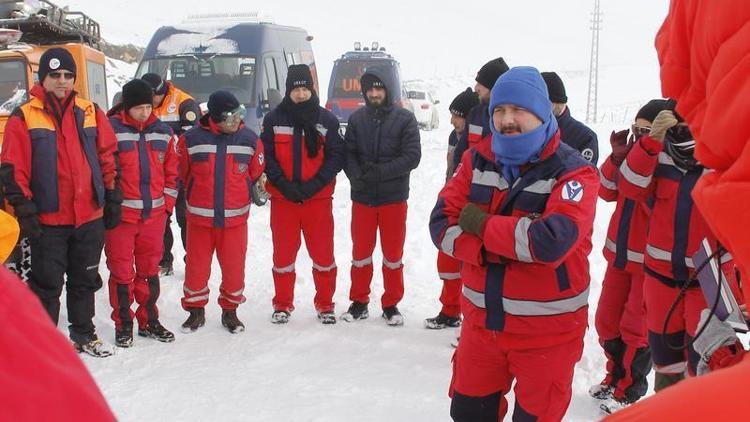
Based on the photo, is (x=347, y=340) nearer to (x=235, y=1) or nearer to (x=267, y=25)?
(x=267, y=25)

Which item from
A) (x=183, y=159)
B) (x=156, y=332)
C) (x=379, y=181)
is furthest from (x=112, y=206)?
(x=379, y=181)

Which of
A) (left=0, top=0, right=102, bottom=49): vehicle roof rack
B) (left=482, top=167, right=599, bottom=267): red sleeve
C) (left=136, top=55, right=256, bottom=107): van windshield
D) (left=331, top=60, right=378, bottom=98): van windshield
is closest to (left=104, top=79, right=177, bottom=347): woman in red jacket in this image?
(left=482, top=167, right=599, bottom=267): red sleeve

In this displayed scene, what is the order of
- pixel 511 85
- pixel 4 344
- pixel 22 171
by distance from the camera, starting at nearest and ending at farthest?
pixel 4 344, pixel 511 85, pixel 22 171

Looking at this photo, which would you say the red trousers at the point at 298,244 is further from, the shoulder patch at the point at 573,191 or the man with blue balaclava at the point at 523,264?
the shoulder patch at the point at 573,191

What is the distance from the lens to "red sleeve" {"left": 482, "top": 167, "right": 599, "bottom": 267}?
8.09ft

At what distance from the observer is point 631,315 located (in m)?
3.72

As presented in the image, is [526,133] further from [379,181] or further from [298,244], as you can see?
[298,244]

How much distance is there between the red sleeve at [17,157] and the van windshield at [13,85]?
323 cm

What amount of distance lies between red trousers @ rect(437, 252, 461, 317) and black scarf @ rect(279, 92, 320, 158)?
1.33 meters

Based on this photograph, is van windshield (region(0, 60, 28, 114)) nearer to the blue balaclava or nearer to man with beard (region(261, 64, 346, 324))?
man with beard (region(261, 64, 346, 324))

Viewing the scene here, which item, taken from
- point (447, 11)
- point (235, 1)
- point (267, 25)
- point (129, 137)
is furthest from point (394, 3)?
point (129, 137)

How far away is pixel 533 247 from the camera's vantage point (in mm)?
2463

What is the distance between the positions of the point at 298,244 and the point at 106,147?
5.45 feet

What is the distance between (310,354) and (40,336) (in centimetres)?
389
